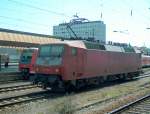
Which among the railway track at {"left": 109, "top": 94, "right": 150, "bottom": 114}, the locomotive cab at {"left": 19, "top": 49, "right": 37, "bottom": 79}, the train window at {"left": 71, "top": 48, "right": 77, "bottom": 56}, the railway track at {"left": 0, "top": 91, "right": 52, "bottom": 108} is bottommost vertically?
the railway track at {"left": 109, "top": 94, "right": 150, "bottom": 114}

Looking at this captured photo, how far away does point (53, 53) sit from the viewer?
18.6 metres

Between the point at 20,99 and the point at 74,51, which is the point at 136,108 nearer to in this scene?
the point at 20,99

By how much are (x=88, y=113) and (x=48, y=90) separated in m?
7.50

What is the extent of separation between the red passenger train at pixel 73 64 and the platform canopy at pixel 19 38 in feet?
37.8

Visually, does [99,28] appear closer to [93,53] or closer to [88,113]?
[93,53]

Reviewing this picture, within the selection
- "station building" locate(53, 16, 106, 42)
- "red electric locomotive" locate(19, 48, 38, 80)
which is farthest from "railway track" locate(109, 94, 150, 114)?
"station building" locate(53, 16, 106, 42)

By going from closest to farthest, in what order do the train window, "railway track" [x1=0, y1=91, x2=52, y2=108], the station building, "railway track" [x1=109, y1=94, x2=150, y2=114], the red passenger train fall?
"railway track" [x1=109, y1=94, x2=150, y2=114]
"railway track" [x1=0, y1=91, x2=52, y2=108]
the red passenger train
the train window
the station building

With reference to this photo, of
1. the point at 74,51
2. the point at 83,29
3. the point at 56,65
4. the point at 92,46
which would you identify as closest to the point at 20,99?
the point at 56,65

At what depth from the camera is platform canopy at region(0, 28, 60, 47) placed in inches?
1309

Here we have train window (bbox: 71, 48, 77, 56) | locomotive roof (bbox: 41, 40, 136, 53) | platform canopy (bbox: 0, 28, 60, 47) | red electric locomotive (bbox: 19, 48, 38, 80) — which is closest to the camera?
train window (bbox: 71, 48, 77, 56)

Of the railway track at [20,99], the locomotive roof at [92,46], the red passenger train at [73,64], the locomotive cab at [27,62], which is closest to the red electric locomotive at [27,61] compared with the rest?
the locomotive cab at [27,62]

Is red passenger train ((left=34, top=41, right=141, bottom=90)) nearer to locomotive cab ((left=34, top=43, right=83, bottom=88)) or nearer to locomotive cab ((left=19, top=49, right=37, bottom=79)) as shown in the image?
locomotive cab ((left=34, top=43, right=83, bottom=88))

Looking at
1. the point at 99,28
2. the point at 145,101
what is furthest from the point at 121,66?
the point at 99,28

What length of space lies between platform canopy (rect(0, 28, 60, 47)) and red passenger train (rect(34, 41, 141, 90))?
37.8ft
